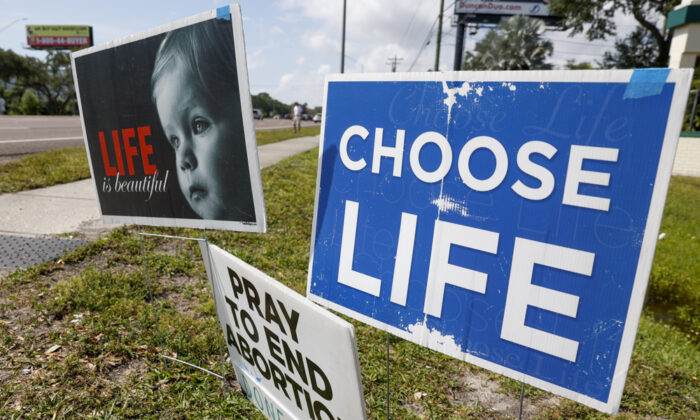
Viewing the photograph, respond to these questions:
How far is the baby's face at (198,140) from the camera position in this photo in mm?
1938

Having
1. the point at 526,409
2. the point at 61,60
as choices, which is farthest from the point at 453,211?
the point at 61,60

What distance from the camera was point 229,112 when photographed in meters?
1.87

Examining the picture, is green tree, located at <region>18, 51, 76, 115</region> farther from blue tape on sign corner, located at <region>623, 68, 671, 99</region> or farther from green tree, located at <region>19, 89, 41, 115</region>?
blue tape on sign corner, located at <region>623, 68, 671, 99</region>

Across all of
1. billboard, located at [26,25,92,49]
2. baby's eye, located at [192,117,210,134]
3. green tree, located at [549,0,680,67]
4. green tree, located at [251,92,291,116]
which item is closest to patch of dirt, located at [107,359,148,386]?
baby's eye, located at [192,117,210,134]

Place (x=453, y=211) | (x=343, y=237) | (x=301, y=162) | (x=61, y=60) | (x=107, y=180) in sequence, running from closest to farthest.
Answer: (x=453, y=211), (x=343, y=237), (x=107, y=180), (x=301, y=162), (x=61, y=60)

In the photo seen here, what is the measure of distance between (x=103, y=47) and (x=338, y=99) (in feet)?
5.43

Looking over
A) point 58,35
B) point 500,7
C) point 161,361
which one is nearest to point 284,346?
point 161,361

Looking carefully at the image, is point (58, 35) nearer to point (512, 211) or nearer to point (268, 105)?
point (268, 105)

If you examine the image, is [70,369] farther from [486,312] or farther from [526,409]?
[526,409]

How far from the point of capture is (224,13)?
5.73 feet

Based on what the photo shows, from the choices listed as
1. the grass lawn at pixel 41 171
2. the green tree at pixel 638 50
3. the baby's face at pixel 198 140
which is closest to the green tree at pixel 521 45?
the green tree at pixel 638 50

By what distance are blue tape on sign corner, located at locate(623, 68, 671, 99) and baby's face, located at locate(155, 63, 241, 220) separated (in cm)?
152

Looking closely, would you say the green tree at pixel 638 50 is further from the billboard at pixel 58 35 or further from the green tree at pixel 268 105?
the green tree at pixel 268 105

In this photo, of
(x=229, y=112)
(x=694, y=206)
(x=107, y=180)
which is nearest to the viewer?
(x=229, y=112)
